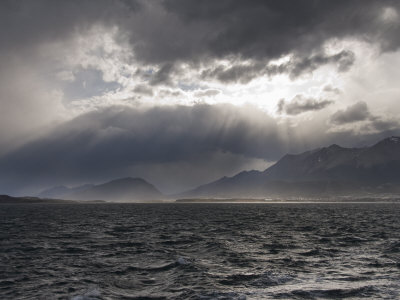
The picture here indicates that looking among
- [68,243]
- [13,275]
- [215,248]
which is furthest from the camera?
[68,243]

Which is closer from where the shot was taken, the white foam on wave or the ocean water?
the ocean water

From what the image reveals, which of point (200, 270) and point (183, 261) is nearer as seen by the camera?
point (200, 270)

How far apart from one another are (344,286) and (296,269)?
217 inches

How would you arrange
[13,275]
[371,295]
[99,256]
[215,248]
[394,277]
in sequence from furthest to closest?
[215,248] → [99,256] → [13,275] → [394,277] → [371,295]

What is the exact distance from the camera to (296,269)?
2591 cm

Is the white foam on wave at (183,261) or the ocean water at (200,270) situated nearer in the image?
the ocean water at (200,270)

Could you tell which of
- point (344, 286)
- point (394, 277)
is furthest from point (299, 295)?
point (394, 277)

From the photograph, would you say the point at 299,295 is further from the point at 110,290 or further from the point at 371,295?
the point at 110,290

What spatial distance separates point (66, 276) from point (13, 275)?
4651 mm

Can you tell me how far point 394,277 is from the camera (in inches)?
909

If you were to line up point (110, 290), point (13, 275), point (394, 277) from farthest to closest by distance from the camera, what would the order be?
point (13, 275) → point (394, 277) → point (110, 290)

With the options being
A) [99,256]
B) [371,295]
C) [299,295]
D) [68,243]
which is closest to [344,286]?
[371,295]

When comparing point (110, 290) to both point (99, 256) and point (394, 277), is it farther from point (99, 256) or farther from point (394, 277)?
point (394, 277)

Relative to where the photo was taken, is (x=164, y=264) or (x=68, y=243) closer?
(x=164, y=264)
